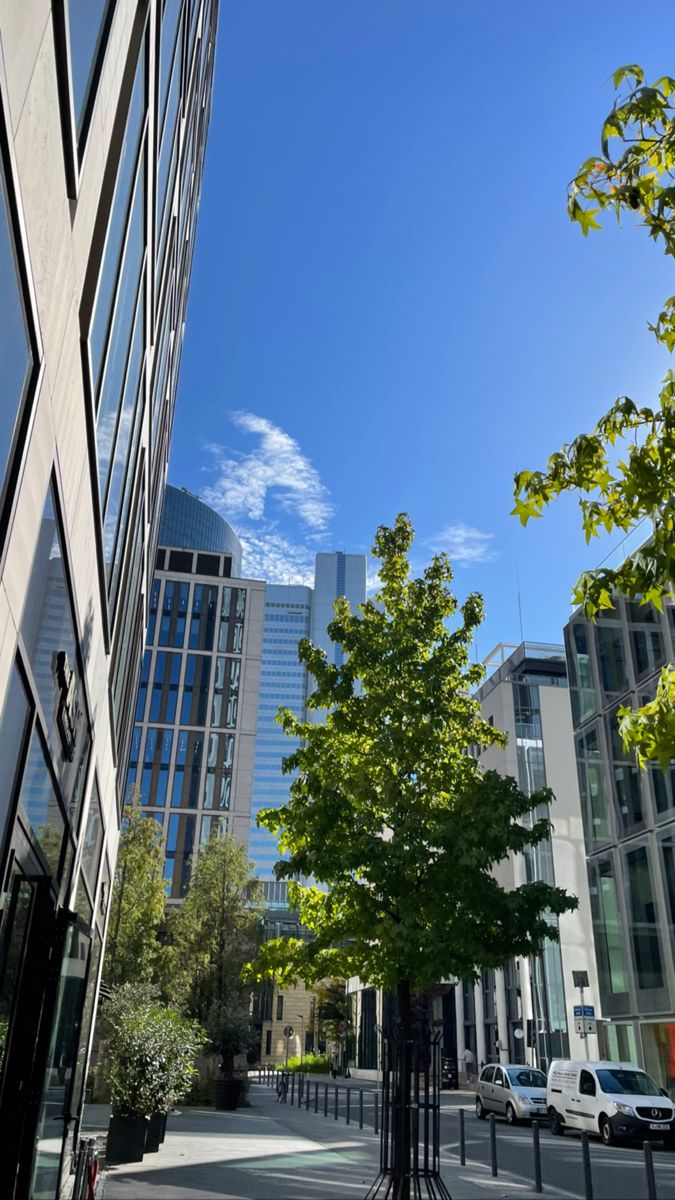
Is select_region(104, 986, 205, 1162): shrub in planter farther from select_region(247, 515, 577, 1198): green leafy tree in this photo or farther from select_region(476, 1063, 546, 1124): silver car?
select_region(476, 1063, 546, 1124): silver car

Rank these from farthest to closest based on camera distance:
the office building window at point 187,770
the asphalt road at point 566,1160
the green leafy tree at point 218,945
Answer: the office building window at point 187,770, the green leafy tree at point 218,945, the asphalt road at point 566,1160

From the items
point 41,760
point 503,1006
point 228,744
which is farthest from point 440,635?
point 228,744

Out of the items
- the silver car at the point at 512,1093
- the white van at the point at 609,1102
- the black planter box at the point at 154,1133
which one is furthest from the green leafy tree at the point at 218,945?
the black planter box at the point at 154,1133

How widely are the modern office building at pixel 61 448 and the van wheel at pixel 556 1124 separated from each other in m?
16.5

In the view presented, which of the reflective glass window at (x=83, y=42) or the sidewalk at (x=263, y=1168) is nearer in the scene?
the reflective glass window at (x=83, y=42)

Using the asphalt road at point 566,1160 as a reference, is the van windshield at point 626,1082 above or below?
above

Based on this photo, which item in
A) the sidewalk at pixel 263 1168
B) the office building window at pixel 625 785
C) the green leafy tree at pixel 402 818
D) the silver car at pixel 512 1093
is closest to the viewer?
the sidewalk at pixel 263 1168

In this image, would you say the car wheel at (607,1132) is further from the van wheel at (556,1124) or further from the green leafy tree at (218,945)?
the green leafy tree at (218,945)

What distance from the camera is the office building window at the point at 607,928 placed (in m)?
32.7

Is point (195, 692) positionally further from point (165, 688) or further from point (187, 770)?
point (187, 770)

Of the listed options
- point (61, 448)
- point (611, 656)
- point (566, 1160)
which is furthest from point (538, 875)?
point (61, 448)

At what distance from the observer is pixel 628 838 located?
108 ft

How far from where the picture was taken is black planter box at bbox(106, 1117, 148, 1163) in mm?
14719

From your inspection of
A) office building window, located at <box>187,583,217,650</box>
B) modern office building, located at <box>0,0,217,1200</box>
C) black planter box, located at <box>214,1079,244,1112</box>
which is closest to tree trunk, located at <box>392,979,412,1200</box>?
modern office building, located at <box>0,0,217,1200</box>
